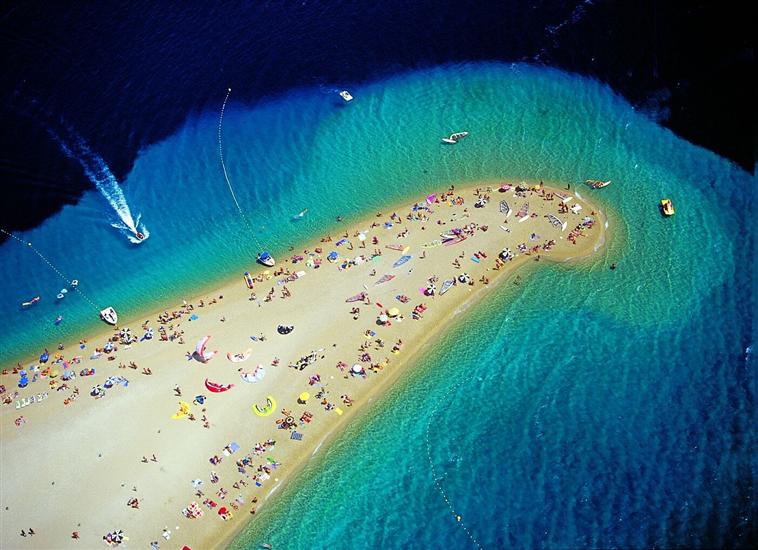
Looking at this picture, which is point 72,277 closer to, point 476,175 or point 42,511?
point 42,511

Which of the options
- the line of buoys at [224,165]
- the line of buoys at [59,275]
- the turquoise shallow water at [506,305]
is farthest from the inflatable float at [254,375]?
the line of buoys at [59,275]

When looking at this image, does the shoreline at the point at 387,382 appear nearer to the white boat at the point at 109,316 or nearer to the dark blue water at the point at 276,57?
the white boat at the point at 109,316

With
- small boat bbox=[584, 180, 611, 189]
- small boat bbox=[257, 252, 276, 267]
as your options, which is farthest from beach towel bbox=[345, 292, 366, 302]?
small boat bbox=[584, 180, 611, 189]

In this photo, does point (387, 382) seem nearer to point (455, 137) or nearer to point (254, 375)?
point (254, 375)

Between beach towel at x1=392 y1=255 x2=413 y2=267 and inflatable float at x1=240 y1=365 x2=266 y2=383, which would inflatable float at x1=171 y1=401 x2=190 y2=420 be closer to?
inflatable float at x1=240 y1=365 x2=266 y2=383

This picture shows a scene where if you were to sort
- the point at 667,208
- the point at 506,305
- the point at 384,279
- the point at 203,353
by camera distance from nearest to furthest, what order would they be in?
the point at 203,353
the point at 506,305
the point at 384,279
the point at 667,208

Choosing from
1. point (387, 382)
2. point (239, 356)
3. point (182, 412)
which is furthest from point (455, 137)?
point (182, 412)
